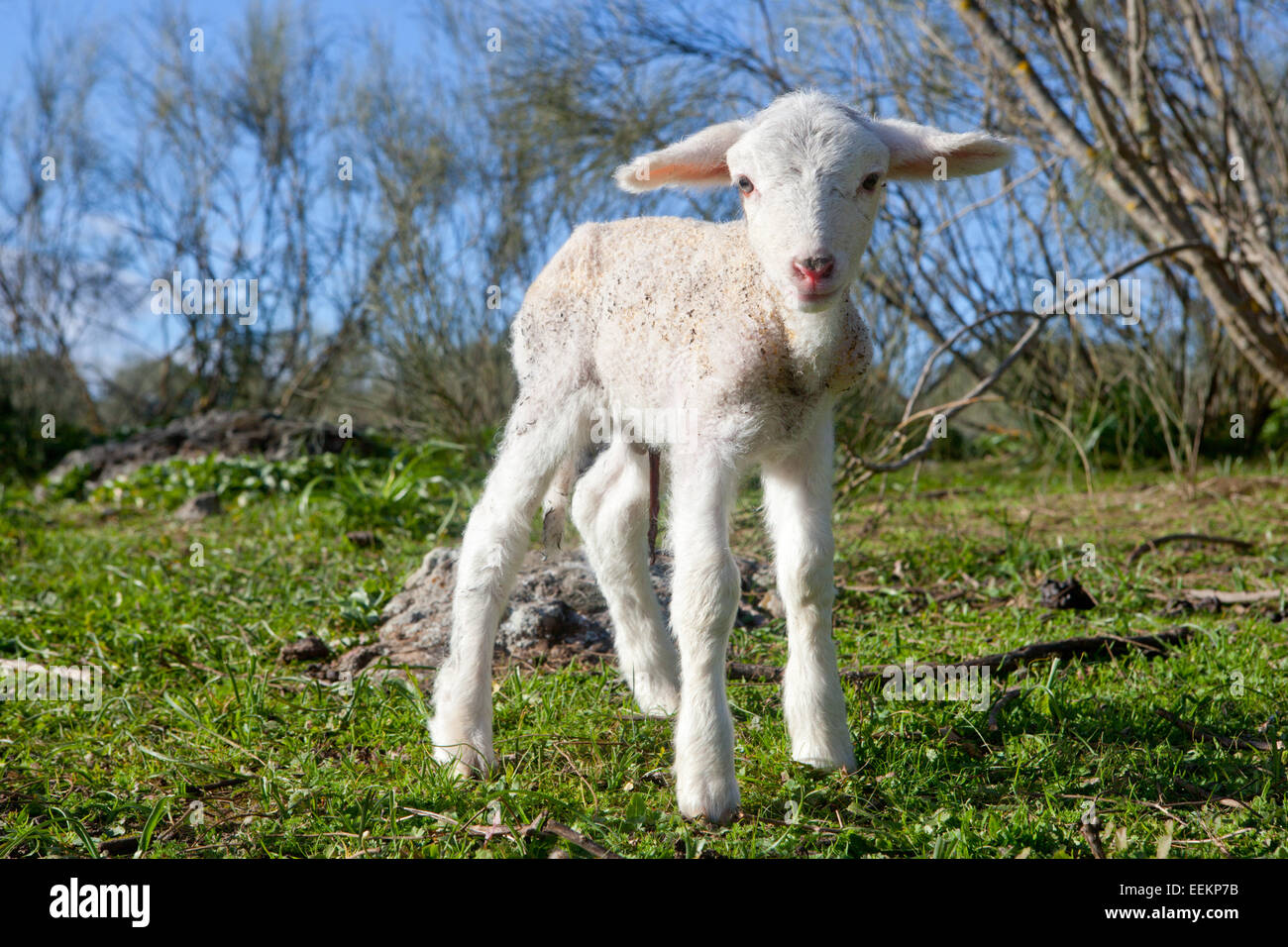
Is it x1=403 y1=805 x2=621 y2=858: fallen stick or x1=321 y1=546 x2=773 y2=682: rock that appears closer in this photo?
x1=403 y1=805 x2=621 y2=858: fallen stick

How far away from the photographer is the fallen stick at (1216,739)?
9.57 feet

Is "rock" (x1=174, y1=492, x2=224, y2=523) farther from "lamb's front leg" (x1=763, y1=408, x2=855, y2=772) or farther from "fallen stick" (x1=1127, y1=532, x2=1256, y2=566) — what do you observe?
"fallen stick" (x1=1127, y1=532, x2=1256, y2=566)

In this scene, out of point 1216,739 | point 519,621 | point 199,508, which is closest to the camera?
point 1216,739

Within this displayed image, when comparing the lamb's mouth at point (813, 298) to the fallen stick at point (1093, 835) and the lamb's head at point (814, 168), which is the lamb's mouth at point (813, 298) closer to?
the lamb's head at point (814, 168)

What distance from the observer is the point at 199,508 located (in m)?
7.05

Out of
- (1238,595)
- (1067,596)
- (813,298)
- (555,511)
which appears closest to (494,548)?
(555,511)

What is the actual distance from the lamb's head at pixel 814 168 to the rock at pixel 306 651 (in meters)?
2.17

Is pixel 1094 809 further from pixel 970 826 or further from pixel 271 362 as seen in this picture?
pixel 271 362

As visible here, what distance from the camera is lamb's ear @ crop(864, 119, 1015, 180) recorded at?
2.72 m

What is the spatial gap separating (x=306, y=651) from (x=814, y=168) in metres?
2.60

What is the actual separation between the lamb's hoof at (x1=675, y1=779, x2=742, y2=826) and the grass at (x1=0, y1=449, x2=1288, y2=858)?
1.6 inches

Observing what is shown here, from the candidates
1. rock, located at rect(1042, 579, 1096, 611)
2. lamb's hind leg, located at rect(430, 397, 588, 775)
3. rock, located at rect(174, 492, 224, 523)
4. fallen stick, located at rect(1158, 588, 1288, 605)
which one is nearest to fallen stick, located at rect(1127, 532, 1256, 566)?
fallen stick, located at rect(1158, 588, 1288, 605)

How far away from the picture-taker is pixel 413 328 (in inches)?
325

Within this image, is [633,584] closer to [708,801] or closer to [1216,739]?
[708,801]
